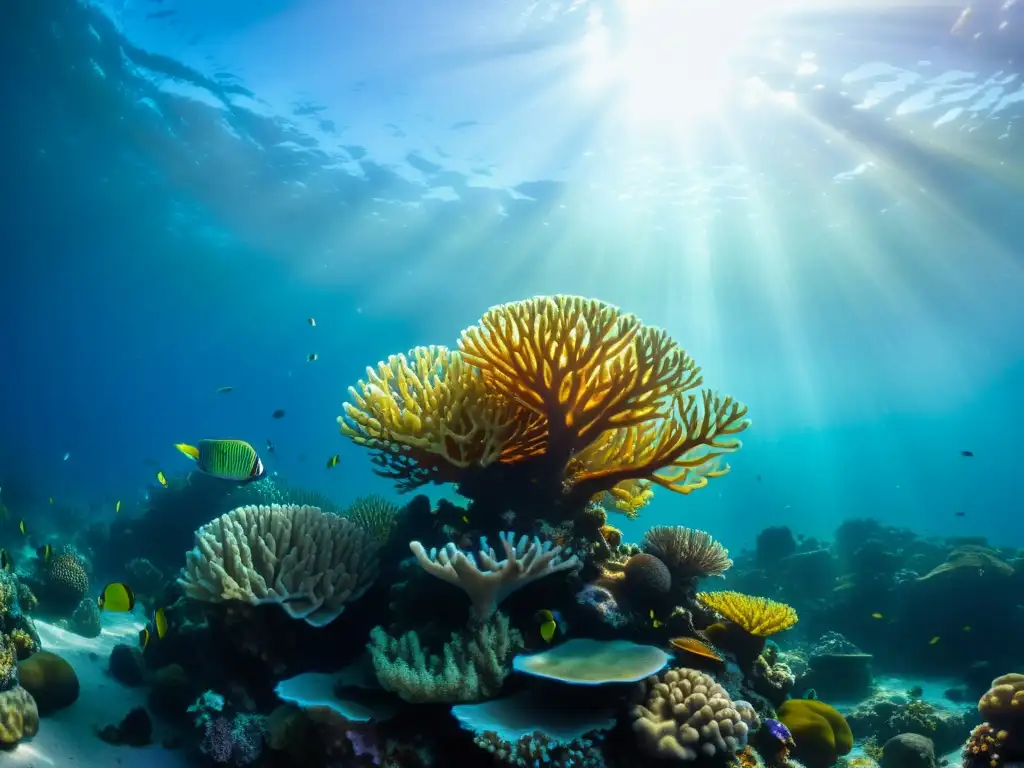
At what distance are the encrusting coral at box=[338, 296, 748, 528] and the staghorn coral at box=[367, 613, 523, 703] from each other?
4.10 ft

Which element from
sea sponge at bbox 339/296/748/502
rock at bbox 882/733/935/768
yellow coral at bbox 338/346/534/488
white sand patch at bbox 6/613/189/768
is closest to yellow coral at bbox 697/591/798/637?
sea sponge at bbox 339/296/748/502

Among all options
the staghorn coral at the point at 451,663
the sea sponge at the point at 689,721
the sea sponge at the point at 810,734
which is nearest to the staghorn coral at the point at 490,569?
the staghorn coral at the point at 451,663

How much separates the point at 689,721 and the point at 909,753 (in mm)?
5798

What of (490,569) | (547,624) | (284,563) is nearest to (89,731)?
(284,563)

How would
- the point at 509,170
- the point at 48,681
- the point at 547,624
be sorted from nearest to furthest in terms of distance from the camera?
the point at 547,624 < the point at 48,681 < the point at 509,170

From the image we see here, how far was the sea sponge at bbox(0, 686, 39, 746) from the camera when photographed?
415 centimetres

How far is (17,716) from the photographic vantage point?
4.29m

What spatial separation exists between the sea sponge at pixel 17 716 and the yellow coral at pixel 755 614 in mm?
5822

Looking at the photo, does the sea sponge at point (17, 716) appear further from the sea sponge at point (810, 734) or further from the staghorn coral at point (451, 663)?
the sea sponge at point (810, 734)

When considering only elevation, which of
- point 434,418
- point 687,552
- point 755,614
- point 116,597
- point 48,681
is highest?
point 434,418

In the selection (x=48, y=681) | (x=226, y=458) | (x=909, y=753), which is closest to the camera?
(x=48, y=681)

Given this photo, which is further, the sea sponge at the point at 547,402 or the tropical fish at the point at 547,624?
the sea sponge at the point at 547,402

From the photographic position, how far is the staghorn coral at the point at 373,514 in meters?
6.83

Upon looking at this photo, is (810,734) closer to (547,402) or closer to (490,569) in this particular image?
(490,569)
